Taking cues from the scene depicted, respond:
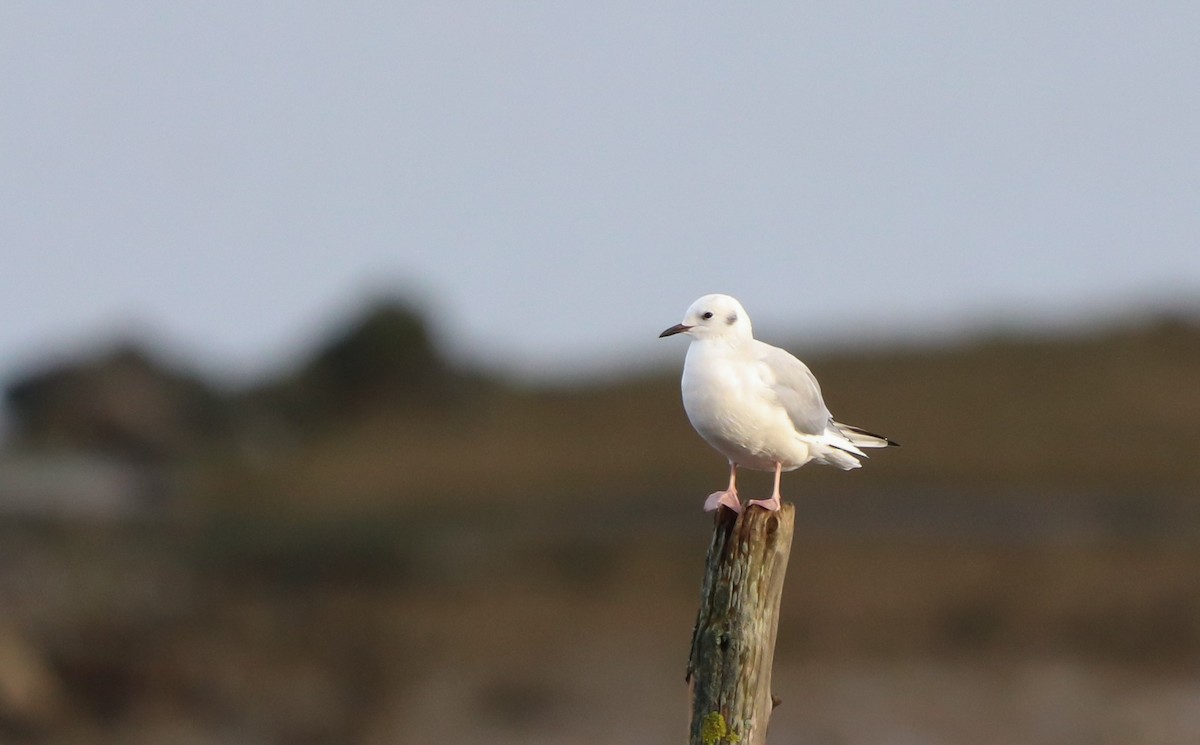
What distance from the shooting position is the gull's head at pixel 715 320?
671 cm

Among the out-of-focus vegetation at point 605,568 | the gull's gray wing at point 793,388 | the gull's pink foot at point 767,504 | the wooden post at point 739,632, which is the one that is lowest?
the wooden post at point 739,632

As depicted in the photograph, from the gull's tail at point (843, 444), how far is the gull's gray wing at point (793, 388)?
0.38 feet

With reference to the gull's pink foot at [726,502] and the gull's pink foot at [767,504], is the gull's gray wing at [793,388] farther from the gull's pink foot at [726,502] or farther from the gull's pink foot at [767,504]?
the gull's pink foot at [767,504]

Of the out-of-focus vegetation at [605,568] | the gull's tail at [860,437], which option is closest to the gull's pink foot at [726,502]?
the gull's tail at [860,437]

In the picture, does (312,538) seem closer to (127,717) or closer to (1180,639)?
(127,717)

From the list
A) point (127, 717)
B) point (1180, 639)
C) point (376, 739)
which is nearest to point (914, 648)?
point (1180, 639)

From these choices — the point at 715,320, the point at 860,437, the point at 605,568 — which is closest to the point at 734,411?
the point at 715,320

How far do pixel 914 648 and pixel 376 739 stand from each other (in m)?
5.69

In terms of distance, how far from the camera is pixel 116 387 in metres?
32.2

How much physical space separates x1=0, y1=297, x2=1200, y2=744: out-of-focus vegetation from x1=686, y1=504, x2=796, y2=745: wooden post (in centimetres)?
1064

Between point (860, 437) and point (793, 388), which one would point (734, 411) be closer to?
point (793, 388)

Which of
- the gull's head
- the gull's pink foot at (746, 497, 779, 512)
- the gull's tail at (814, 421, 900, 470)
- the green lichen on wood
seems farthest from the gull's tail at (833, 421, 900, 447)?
the green lichen on wood

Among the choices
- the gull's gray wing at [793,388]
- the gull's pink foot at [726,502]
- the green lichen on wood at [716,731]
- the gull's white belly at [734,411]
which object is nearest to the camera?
the green lichen on wood at [716,731]

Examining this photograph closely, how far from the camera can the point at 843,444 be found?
23.2 ft
